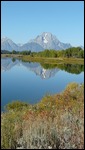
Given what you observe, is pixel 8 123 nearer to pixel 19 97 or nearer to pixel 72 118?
pixel 72 118

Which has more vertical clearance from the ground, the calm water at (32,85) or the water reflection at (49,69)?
the water reflection at (49,69)

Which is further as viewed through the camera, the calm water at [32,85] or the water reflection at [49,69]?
the water reflection at [49,69]

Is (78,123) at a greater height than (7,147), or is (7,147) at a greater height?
(78,123)

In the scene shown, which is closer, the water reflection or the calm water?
the calm water

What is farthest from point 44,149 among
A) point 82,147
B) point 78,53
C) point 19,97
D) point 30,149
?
point 78,53

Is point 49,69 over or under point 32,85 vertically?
over

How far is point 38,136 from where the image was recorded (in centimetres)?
512

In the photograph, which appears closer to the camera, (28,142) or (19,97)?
(28,142)

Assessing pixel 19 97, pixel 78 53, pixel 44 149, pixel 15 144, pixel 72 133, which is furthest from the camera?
pixel 78 53

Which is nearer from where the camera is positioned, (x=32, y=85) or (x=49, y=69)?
(x=32, y=85)

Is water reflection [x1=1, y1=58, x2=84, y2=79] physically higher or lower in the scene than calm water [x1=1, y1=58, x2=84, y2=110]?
higher

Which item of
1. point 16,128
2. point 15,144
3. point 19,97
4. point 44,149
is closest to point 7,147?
point 15,144

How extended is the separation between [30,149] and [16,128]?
1.42m

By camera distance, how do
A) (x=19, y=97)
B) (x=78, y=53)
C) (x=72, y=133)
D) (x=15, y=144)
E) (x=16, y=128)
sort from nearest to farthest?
1. (x=72, y=133)
2. (x=15, y=144)
3. (x=16, y=128)
4. (x=19, y=97)
5. (x=78, y=53)
